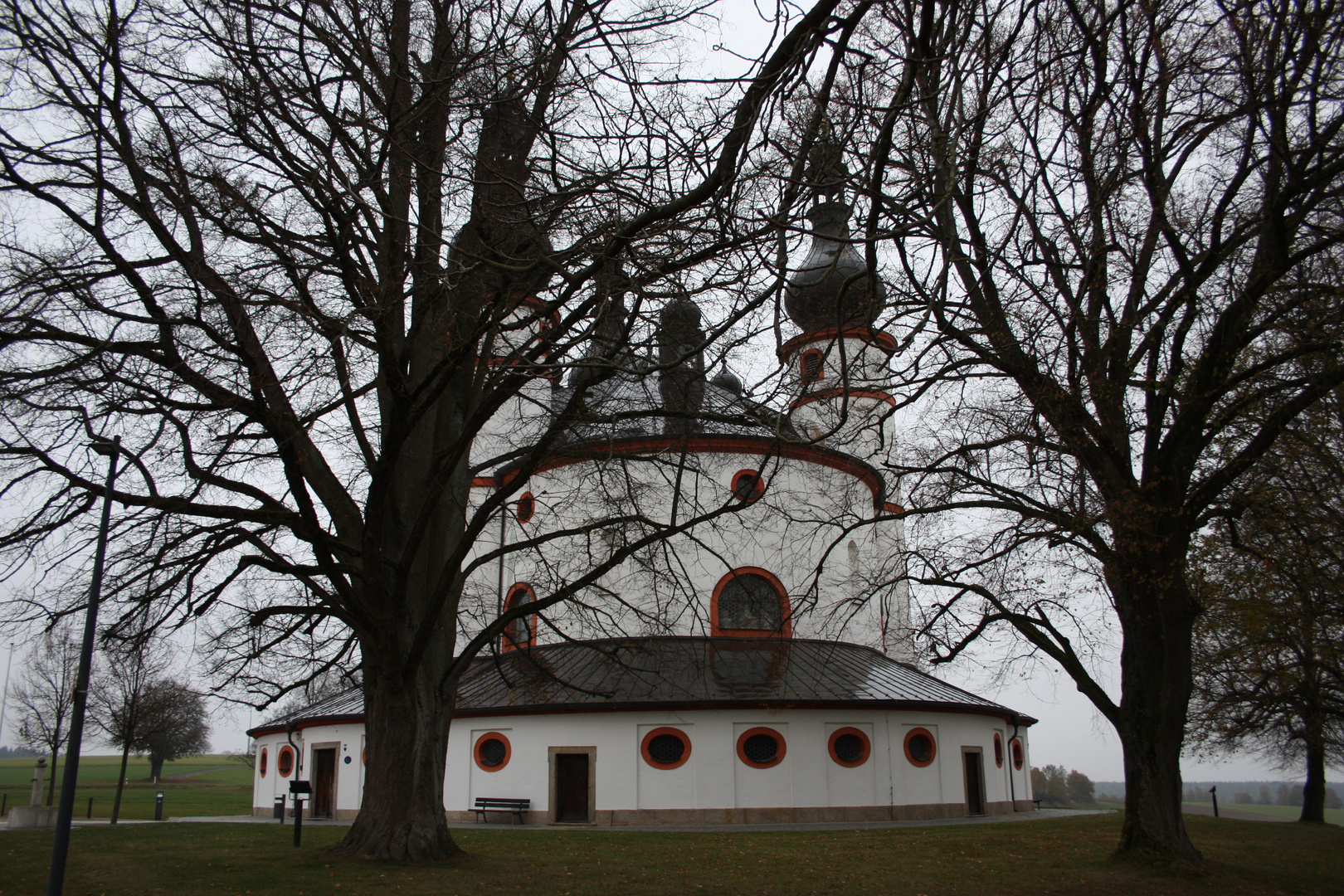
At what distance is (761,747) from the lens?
19.6 metres

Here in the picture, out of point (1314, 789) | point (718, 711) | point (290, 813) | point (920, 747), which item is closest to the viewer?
A: point (718, 711)

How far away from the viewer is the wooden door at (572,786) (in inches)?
777

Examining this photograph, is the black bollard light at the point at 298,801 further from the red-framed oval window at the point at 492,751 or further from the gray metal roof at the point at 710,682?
the red-framed oval window at the point at 492,751

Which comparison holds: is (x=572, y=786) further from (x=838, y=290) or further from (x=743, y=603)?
(x=838, y=290)

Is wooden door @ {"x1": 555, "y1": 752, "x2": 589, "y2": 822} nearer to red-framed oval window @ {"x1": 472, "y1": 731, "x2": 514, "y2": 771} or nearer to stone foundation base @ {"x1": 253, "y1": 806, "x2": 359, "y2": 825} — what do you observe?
red-framed oval window @ {"x1": 472, "y1": 731, "x2": 514, "y2": 771}

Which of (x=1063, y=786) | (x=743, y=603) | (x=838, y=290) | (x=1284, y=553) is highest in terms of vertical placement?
(x=838, y=290)

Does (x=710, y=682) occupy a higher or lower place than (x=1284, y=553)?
lower

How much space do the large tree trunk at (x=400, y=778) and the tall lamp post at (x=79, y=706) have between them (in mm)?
2949

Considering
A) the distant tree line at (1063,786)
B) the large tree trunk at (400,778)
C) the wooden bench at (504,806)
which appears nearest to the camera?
the large tree trunk at (400,778)

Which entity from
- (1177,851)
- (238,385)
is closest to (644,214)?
(238,385)

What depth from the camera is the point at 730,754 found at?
19.4 m

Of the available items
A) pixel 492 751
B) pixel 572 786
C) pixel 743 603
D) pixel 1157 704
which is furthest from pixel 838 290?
pixel 492 751

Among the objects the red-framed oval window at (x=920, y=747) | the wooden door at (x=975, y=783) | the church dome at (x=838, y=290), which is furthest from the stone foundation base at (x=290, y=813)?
the church dome at (x=838, y=290)

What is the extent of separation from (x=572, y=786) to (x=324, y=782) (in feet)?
25.1
